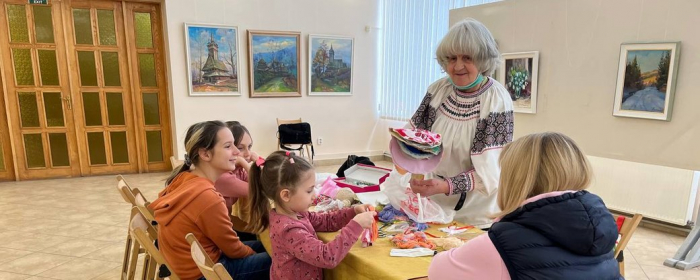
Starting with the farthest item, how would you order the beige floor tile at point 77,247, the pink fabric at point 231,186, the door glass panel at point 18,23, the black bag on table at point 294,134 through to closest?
1. the black bag on table at point 294,134
2. the door glass panel at point 18,23
3. the beige floor tile at point 77,247
4. the pink fabric at point 231,186

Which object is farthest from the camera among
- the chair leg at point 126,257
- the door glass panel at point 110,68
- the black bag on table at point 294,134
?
the black bag on table at point 294,134

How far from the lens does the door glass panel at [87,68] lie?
580 cm

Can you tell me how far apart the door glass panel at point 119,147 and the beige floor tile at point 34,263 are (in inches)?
118

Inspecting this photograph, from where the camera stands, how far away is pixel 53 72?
5699 mm

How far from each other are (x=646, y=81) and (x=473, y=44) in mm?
2916

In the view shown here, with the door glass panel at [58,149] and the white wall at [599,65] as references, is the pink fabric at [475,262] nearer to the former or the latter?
the white wall at [599,65]

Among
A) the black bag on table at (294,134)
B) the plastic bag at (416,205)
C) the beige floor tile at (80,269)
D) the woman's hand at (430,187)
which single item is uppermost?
the woman's hand at (430,187)

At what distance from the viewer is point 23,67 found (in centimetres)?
560

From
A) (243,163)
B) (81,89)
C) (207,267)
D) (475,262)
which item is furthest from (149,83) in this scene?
(475,262)

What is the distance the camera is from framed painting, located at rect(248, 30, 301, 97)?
20.9 ft

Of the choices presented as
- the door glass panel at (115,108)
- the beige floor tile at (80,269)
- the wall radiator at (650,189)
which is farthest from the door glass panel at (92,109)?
the wall radiator at (650,189)

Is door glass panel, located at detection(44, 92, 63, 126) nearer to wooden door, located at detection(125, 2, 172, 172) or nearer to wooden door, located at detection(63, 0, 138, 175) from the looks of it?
wooden door, located at detection(63, 0, 138, 175)

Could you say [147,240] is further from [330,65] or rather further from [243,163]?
[330,65]

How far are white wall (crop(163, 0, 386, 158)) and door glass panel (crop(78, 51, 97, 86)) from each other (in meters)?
1.08
